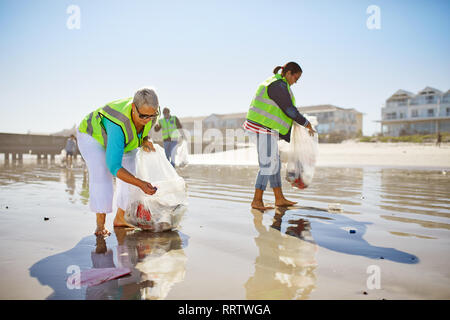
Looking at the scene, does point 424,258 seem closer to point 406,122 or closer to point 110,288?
point 110,288

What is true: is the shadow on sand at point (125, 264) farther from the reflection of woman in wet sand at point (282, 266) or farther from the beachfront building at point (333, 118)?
the beachfront building at point (333, 118)

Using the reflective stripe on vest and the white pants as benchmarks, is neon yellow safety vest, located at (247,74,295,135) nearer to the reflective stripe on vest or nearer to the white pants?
the reflective stripe on vest

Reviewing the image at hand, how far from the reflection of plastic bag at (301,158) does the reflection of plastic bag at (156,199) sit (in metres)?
1.82

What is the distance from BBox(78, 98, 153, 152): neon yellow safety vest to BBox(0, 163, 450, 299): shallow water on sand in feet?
2.96

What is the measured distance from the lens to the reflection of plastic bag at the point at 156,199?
3299 millimetres

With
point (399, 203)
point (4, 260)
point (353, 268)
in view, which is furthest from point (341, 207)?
point (4, 260)

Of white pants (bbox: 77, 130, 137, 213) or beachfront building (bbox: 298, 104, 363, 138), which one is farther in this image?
beachfront building (bbox: 298, 104, 363, 138)

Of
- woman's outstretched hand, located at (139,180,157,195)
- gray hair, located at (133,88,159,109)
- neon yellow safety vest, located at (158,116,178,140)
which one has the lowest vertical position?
woman's outstretched hand, located at (139,180,157,195)

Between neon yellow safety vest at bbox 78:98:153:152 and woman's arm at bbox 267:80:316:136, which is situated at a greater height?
woman's arm at bbox 267:80:316:136

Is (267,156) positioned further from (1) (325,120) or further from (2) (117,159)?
(1) (325,120)

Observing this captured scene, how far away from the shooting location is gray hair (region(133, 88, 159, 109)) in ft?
9.34

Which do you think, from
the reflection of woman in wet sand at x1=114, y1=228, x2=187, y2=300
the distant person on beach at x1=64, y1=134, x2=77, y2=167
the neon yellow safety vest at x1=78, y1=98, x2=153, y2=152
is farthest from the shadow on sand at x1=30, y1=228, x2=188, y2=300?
the distant person on beach at x1=64, y1=134, x2=77, y2=167

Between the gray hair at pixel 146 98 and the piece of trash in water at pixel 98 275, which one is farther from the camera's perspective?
the gray hair at pixel 146 98

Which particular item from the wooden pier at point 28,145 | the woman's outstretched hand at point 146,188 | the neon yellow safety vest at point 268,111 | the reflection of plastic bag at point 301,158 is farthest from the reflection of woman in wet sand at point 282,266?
the wooden pier at point 28,145
